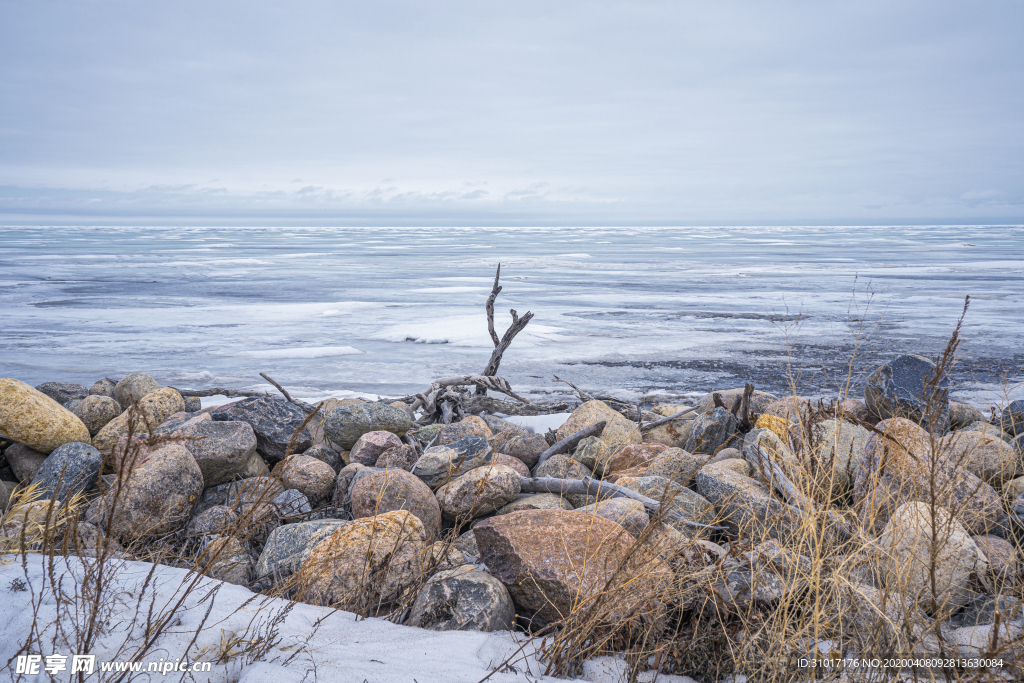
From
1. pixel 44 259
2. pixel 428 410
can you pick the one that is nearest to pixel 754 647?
pixel 428 410

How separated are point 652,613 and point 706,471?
1.47 meters

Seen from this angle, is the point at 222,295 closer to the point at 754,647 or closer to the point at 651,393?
the point at 651,393

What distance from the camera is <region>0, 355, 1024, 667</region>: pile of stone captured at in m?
2.35

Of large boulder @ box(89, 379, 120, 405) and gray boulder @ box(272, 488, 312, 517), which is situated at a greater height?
large boulder @ box(89, 379, 120, 405)

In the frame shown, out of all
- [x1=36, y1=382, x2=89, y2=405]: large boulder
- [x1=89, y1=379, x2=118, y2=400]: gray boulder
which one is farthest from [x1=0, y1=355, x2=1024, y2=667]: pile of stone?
[x1=36, y1=382, x2=89, y2=405]: large boulder

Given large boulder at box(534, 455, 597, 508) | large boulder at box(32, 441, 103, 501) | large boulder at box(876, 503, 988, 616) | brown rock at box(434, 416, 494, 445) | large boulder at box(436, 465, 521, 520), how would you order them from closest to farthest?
1. large boulder at box(876, 503, 988, 616)
2. large boulder at box(436, 465, 521, 520)
3. large boulder at box(32, 441, 103, 501)
4. large boulder at box(534, 455, 597, 508)
5. brown rock at box(434, 416, 494, 445)

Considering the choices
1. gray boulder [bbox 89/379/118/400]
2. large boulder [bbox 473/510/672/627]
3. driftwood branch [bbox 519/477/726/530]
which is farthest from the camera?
gray boulder [bbox 89/379/118/400]

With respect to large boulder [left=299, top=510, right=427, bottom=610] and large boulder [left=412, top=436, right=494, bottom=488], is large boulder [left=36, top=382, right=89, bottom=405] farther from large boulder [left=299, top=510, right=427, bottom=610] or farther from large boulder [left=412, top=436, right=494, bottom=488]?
large boulder [left=299, top=510, right=427, bottom=610]

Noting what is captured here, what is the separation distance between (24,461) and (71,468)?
1.02m

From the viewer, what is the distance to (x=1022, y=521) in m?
3.16

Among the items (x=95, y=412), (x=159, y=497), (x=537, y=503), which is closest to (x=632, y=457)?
(x=537, y=503)

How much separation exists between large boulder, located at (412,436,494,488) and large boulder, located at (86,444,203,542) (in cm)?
126

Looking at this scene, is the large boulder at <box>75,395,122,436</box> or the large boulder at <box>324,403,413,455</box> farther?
the large boulder at <box>75,395,122,436</box>

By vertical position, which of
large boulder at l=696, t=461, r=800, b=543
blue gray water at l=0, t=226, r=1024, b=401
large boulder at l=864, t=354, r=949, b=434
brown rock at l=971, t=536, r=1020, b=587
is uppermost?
large boulder at l=864, t=354, r=949, b=434
